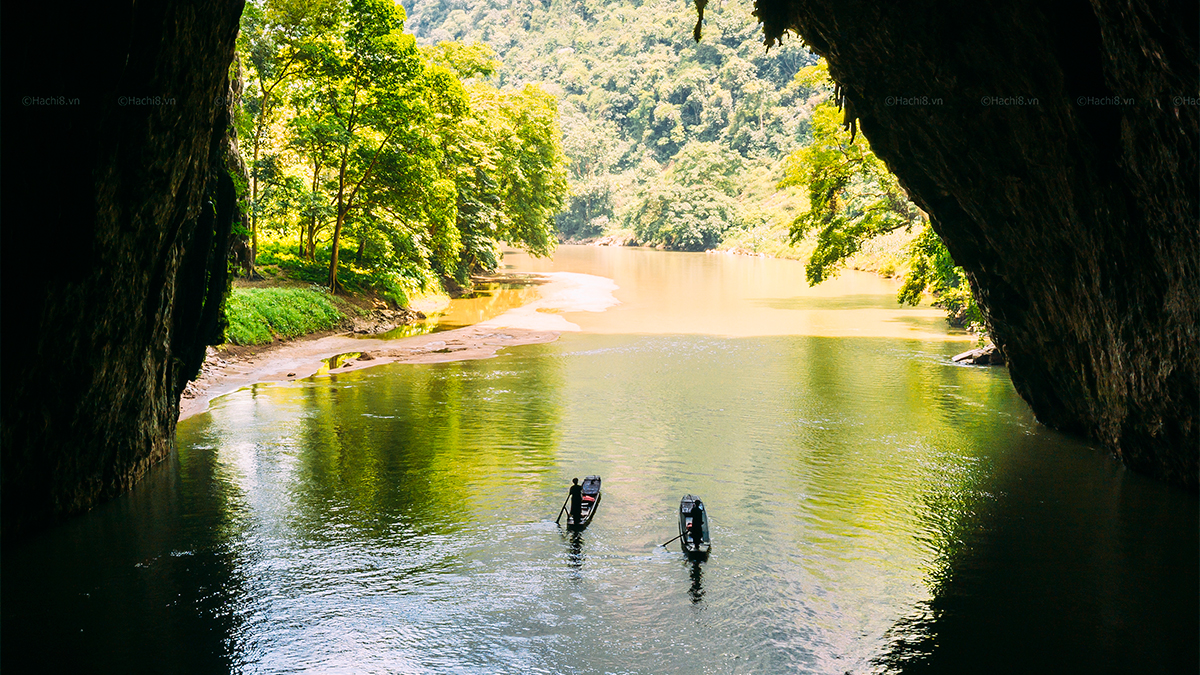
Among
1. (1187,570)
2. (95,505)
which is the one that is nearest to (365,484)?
(95,505)

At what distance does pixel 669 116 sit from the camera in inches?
5404

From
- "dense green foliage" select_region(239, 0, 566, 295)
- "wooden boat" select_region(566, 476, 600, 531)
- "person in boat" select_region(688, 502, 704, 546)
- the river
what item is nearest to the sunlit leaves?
the river

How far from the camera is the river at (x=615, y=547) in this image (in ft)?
32.1

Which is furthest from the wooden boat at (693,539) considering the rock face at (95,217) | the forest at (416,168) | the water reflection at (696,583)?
the forest at (416,168)

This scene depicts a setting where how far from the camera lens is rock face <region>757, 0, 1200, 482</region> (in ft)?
36.0

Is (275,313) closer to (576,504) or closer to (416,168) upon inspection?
(416,168)

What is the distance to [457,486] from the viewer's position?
15.7 m

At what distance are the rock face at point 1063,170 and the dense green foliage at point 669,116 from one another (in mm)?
82069

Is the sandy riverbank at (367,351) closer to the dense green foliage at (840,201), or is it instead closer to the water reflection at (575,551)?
the dense green foliage at (840,201)

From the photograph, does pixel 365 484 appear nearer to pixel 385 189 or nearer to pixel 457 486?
pixel 457 486

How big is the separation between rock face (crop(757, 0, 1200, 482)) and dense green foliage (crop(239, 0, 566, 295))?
1968 centimetres

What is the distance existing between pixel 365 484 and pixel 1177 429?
47.1 feet

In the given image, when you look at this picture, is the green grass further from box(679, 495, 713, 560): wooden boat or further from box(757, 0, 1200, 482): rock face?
box(757, 0, 1200, 482): rock face

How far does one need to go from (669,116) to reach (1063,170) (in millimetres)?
127757
